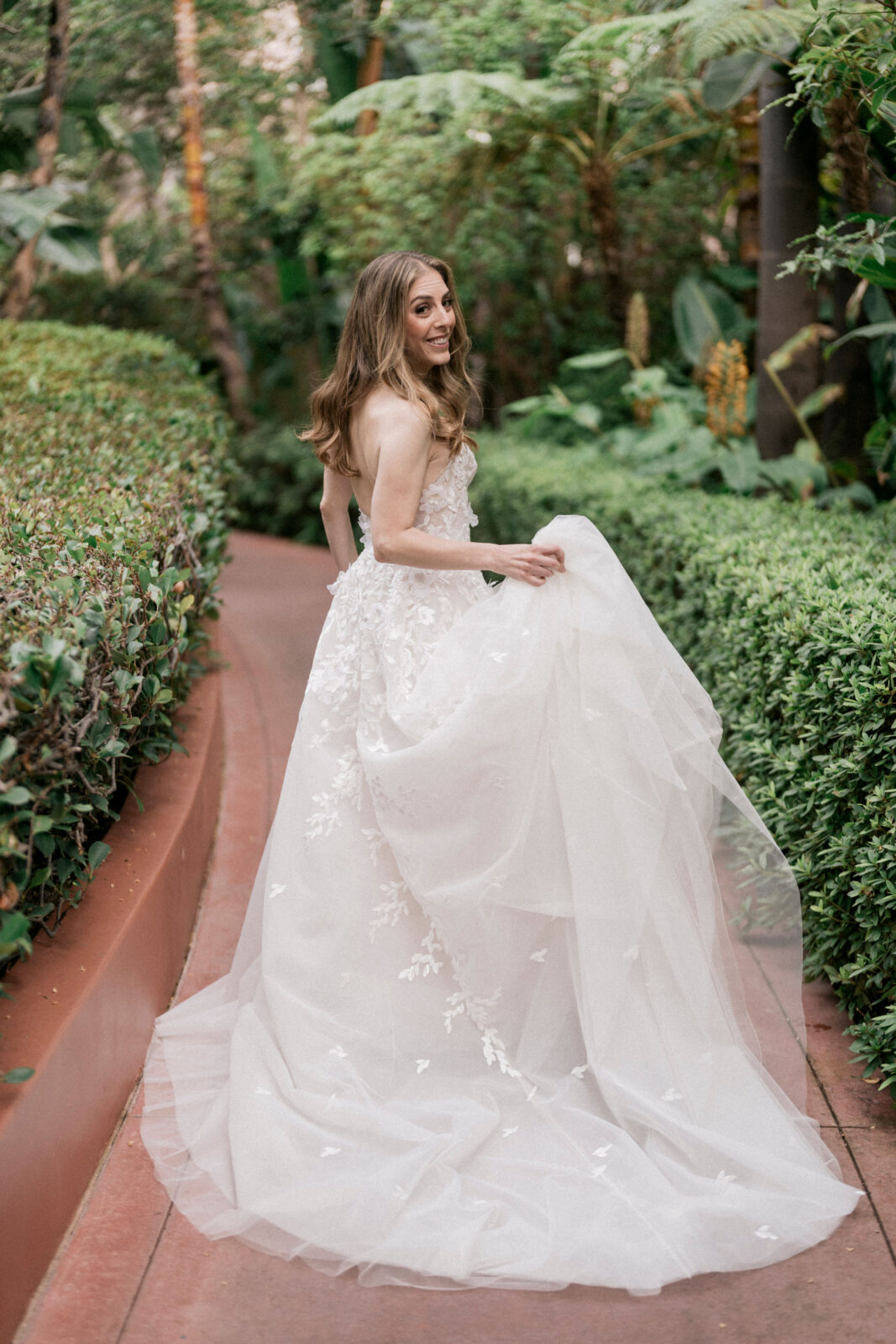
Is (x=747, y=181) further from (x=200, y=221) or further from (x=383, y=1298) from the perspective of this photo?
(x=383, y=1298)

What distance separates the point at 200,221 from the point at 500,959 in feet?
38.3

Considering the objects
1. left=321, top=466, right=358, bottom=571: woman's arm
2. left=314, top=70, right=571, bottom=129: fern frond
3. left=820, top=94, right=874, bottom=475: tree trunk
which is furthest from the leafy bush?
left=321, top=466, right=358, bottom=571: woman's arm

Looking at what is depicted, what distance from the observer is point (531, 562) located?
3.09 meters

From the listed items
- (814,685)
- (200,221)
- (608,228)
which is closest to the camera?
(814,685)

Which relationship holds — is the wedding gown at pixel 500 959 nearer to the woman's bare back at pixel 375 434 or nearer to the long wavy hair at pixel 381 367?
the woman's bare back at pixel 375 434

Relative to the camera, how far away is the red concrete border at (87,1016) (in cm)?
232

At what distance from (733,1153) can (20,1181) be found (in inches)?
59.4

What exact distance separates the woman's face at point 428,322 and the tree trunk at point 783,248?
3753 mm

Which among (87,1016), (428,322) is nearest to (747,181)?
(428,322)

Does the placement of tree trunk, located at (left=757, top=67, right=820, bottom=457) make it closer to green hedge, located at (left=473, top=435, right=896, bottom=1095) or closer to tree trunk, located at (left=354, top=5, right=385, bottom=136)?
green hedge, located at (left=473, top=435, right=896, bottom=1095)

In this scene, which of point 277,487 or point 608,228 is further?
point 277,487

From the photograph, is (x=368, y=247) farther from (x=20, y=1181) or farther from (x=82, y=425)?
(x=20, y=1181)

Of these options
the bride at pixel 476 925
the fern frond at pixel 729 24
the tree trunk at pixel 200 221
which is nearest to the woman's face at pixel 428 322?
the bride at pixel 476 925

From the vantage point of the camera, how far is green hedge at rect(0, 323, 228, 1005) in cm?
241
